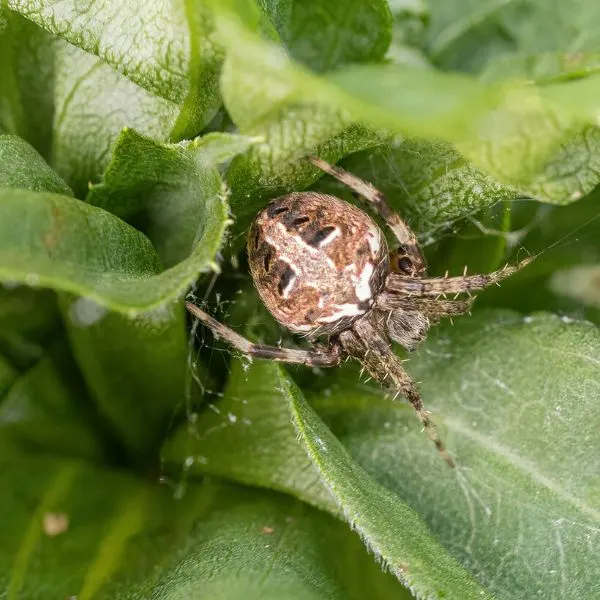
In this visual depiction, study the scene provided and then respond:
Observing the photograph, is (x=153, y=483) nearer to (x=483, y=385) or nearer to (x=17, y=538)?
(x=17, y=538)

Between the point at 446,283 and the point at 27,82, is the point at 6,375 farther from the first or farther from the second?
the point at 446,283

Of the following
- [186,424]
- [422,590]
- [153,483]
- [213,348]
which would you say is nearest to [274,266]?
[213,348]

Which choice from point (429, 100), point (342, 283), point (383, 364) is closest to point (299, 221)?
point (342, 283)

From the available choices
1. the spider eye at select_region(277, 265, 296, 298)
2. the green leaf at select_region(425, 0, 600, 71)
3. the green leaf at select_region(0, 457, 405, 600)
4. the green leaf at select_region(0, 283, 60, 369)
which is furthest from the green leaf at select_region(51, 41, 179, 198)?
the green leaf at select_region(425, 0, 600, 71)

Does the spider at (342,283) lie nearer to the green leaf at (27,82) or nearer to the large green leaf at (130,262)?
the large green leaf at (130,262)

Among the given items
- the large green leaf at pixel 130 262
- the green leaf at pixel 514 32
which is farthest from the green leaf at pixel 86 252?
the green leaf at pixel 514 32

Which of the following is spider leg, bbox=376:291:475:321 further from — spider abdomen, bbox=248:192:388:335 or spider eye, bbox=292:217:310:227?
spider eye, bbox=292:217:310:227

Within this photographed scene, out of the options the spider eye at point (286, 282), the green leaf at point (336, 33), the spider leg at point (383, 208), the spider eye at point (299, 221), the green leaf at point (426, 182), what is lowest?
the spider eye at point (286, 282)
